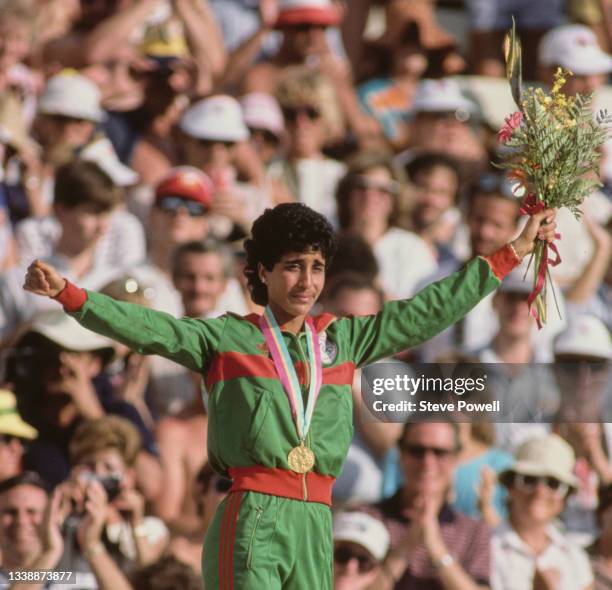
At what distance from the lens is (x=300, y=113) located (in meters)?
10.1

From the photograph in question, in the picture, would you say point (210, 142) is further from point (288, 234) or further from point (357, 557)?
point (288, 234)

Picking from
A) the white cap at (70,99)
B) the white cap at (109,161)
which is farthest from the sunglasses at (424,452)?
the white cap at (70,99)

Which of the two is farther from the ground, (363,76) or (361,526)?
(363,76)

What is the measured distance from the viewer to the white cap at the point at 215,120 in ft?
32.1

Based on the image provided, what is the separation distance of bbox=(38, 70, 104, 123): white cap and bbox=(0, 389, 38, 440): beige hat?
203cm

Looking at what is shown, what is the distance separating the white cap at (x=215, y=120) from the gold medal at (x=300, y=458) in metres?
4.56

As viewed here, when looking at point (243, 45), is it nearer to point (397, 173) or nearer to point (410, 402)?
point (397, 173)

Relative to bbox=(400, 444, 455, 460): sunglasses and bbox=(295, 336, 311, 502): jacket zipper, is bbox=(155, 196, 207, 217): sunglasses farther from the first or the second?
bbox=(295, 336, 311, 502): jacket zipper

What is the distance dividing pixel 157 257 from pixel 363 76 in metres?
2.26

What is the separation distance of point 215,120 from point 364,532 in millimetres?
2792

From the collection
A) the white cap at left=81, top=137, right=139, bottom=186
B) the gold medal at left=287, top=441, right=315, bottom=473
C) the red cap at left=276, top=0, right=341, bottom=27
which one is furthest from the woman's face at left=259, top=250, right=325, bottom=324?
the red cap at left=276, top=0, right=341, bottom=27

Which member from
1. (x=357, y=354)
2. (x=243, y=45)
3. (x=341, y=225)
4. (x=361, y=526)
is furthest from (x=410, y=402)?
(x=243, y=45)

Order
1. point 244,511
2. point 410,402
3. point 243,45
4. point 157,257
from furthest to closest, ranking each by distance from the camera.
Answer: point 243,45
point 157,257
point 410,402
point 244,511

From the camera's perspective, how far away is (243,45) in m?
10.5
